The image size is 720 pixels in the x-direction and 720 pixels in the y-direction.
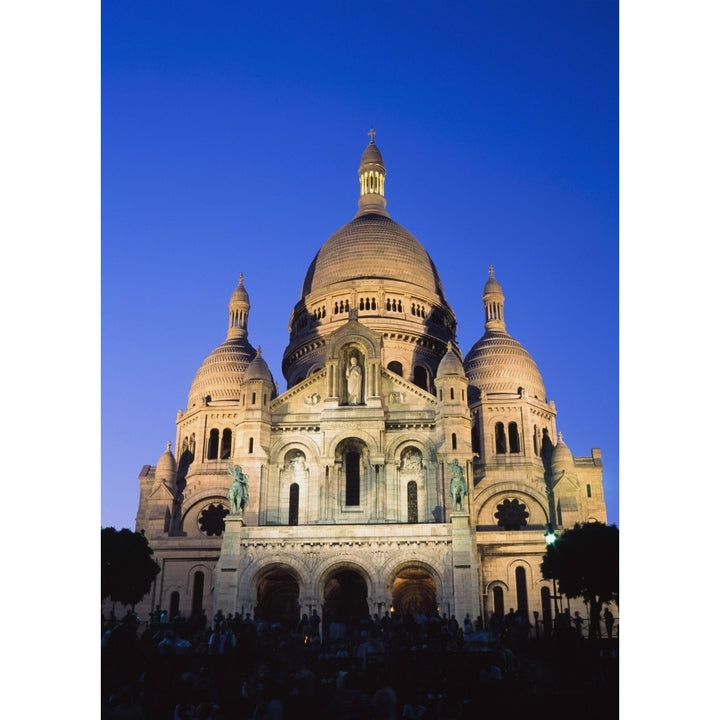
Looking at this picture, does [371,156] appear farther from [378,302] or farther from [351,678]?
[351,678]

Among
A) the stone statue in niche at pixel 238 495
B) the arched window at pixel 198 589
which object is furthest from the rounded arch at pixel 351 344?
the arched window at pixel 198 589

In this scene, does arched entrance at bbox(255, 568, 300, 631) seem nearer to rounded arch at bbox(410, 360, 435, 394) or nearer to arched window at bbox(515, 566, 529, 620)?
arched window at bbox(515, 566, 529, 620)

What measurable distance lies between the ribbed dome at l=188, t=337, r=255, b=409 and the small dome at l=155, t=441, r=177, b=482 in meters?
4.22

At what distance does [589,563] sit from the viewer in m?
31.9

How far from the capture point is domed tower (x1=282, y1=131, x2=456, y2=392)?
54.5m

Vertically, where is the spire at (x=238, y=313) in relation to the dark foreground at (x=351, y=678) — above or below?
above

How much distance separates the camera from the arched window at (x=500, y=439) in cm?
5238

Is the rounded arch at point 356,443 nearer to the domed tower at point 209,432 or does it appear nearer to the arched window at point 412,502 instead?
the arched window at point 412,502

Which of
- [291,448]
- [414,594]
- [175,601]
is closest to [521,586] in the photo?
[414,594]

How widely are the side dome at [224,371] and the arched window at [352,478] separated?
14100mm

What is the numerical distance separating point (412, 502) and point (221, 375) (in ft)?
63.4

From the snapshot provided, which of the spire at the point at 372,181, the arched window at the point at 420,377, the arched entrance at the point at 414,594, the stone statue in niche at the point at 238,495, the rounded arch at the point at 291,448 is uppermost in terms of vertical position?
the spire at the point at 372,181
